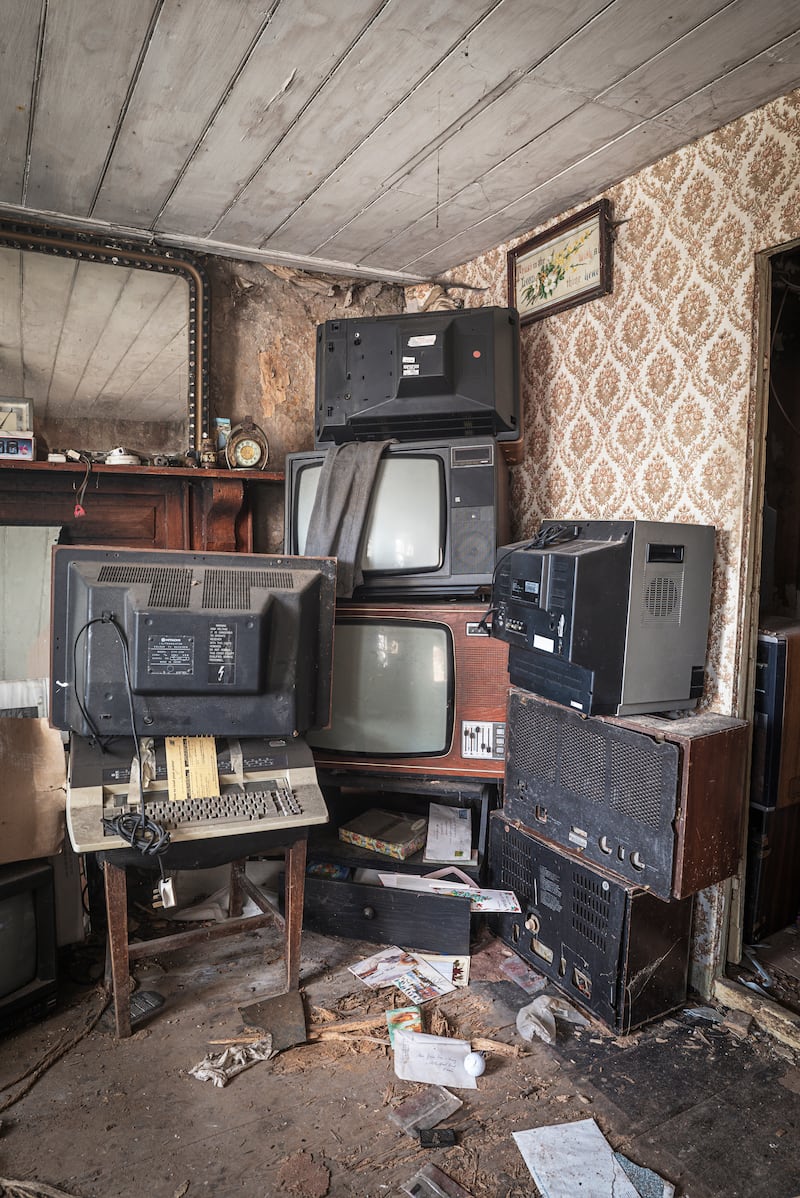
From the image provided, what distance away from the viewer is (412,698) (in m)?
2.25

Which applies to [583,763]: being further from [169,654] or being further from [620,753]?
[169,654]

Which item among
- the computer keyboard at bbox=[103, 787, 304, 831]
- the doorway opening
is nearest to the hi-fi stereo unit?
the doorway opening

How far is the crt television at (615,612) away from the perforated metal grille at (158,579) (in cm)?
85

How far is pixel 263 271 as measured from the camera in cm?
Result: 280

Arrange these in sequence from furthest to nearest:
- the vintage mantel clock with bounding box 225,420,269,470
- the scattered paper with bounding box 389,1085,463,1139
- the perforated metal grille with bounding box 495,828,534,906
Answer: the vintage mantel clock with bounding box 225,420,269,470 → the perforated metal grille with bounding box 495,828,534,906 → the scattered paper with bounding box 389,1085,463,1139

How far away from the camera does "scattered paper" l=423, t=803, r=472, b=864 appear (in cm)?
228

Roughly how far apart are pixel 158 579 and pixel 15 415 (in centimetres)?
100

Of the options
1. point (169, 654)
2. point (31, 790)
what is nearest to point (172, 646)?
point (169, 654)

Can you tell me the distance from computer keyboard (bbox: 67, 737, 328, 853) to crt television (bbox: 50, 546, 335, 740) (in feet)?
0.33

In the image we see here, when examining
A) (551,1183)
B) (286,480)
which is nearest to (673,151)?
(286,480)

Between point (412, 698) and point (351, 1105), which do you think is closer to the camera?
point (351, 1105)

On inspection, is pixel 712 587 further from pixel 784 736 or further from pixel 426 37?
pixel 426 37

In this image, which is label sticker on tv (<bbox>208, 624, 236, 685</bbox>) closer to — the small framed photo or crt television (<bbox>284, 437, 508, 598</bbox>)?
crt television (<bbox>284, 437, 508, 598</bbox>)

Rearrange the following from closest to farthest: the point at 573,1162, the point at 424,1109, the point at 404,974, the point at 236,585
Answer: the point at 573,1162 < the point at 424,1109 < the point at 236,585 < the point at 404,974
